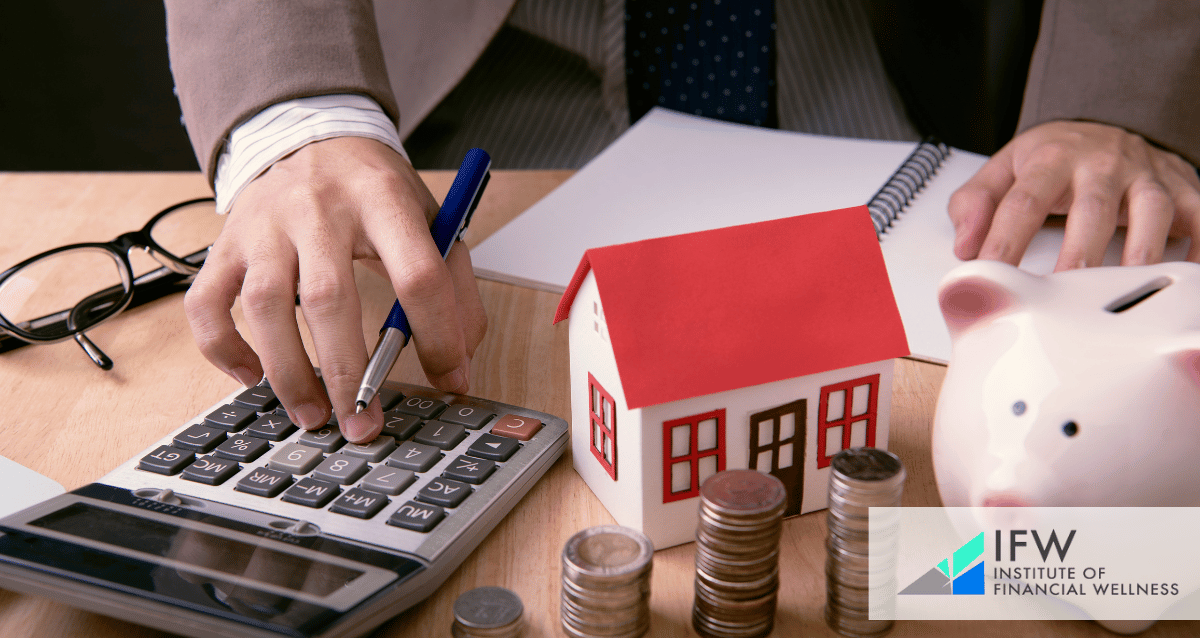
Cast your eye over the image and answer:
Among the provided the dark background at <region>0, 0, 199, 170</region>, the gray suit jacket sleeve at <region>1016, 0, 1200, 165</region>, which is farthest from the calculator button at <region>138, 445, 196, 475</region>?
the dark background at <region>0, 0, 199, 170</region>

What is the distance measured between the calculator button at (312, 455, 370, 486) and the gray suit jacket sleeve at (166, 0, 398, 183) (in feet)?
1.09

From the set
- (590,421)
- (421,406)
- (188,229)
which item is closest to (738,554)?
(590,421)

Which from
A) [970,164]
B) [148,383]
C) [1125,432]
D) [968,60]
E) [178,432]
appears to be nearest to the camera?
[1125,432]

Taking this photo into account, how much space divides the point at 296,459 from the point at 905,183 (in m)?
0.61

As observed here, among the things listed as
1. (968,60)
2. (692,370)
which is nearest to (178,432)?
(692,370)

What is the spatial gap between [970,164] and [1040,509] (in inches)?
24.7

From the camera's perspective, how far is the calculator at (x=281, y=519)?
0.33m

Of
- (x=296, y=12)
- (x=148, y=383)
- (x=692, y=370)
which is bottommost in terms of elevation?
(x=148, y=383)

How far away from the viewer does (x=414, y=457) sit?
427 mm

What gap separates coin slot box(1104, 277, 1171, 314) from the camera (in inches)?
13.3

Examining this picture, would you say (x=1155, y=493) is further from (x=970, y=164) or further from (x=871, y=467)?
(x=970, y=164)

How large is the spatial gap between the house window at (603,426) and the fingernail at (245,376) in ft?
0.75

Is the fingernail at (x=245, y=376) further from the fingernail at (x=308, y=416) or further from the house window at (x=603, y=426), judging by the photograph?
the house window at (x=603, y=426)

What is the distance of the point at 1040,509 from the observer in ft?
1.02
